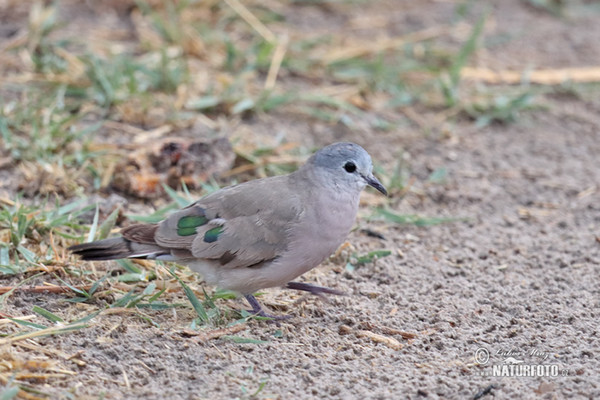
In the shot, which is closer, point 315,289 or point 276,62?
point 315,289

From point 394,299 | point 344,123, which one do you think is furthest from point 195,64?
point 394,299

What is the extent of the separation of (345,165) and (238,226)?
577mm

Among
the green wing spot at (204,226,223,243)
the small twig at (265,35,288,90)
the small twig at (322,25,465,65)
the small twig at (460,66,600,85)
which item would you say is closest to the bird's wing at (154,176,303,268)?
the green wing spot at (204,226,223,243)

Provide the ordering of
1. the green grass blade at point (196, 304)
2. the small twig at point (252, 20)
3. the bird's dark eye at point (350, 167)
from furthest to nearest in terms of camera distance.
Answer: the small twig at point (252, 20)
the bird's dark eye at point (350, 167)
the green grass blade at point (196, 304)

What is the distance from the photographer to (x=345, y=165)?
3857 millimetres

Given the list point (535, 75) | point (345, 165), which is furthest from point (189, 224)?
point (535, 75)

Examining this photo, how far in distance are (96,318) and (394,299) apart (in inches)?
54.6

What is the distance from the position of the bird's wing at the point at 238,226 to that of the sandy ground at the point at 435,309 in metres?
0.30

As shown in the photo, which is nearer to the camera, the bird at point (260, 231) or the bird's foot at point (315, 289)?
the bird at point (260, 231)

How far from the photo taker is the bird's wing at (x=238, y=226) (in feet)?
12.0

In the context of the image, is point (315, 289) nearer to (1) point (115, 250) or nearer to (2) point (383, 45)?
(1) point (115, 250)

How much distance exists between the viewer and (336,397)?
10.2ft

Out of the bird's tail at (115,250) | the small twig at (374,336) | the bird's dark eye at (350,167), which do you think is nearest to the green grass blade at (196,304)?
the bird's tail at (115,250)

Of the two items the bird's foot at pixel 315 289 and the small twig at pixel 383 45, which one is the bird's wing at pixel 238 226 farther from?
the small twig at pixel 383 45
